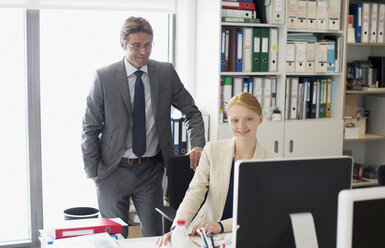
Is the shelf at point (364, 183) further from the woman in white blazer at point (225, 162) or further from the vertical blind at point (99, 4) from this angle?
the woman in white blazer at point (225, 162)

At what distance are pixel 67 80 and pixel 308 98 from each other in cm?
200

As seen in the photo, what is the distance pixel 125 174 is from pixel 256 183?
4.82ft

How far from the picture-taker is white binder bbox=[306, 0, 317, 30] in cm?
403

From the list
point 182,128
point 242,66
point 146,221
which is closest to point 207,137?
point 182,128

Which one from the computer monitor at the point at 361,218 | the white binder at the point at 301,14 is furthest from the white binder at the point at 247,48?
the computer monitor at the point at 361,218

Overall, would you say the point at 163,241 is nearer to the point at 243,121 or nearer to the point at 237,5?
the point at 243,121

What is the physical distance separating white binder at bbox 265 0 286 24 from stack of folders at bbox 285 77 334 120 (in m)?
0.49

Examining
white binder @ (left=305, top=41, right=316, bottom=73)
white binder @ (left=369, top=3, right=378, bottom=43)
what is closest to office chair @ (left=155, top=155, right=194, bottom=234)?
white binder @ (left=305, top=41, right=316, bottom=73)

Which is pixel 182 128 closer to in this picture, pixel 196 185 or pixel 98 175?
pixel 98 175

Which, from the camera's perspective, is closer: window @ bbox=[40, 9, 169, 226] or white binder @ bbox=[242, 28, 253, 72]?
white binder @ bbox=[242, 28, 253, 72]

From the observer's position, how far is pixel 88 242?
79.9 inches

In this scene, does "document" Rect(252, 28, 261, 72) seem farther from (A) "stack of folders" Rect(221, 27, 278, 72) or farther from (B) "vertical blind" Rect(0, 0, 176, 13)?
(B) "vertical blind" Rect(0, 0, 176, 13)

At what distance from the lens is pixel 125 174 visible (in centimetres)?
289

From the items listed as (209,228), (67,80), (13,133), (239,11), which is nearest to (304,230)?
(209,228)
